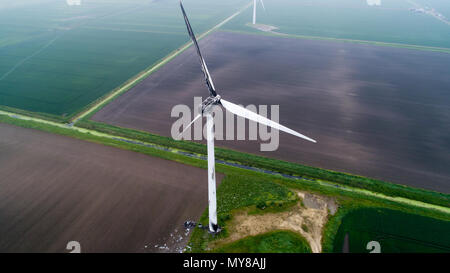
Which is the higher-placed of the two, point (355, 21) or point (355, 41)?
point (355, 21)

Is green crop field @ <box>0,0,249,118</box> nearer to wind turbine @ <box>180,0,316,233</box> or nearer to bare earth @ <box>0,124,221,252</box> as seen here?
bare earth @ <box>0,124,221,252</box>

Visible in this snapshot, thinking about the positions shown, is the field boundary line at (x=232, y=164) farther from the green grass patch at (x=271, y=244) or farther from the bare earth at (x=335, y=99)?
the green grass patch at (x=271, y=244)

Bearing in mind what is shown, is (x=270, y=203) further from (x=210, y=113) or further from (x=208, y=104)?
(x=208, y=104)

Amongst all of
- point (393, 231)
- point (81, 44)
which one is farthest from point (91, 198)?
point (81, 44)

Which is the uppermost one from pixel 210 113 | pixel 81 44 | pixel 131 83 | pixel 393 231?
pixel 81 44

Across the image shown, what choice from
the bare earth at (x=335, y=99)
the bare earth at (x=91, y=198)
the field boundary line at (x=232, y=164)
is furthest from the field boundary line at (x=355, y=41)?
the bare earth at (x=91, y=198)

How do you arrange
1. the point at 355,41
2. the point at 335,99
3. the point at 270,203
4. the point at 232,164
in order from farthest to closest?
the point at 355,41 → the point at 335,99 → the point at 232,164 → the point at 270,203

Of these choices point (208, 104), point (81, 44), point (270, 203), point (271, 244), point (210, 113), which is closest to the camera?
point (208, 104)
